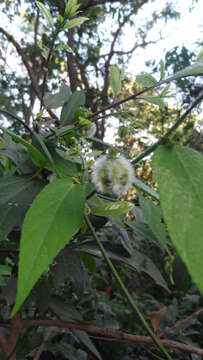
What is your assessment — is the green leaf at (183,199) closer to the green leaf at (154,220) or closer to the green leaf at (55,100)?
the green leaf at (154,220)

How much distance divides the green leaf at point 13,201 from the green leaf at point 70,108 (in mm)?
162

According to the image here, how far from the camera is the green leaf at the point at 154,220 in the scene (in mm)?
412

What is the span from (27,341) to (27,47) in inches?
137

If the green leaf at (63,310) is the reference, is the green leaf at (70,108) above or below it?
above

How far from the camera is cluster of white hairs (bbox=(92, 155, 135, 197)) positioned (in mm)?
350

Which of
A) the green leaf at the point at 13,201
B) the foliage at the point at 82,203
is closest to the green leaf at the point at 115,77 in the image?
the foliage at the point at 82,203

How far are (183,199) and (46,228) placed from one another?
0.13m

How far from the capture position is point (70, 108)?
1.79ft

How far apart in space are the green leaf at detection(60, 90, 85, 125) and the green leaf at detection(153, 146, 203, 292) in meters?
0.30

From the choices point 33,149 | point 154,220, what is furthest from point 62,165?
point 154,220

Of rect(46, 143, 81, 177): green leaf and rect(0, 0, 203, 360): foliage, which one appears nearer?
rect(0, 0, 203, 360): foliage

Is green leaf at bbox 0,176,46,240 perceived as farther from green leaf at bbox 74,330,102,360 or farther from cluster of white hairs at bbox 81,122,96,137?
green leaf at bbox 74,330,102,360

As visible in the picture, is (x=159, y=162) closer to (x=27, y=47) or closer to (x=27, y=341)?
(x=27, y=341)

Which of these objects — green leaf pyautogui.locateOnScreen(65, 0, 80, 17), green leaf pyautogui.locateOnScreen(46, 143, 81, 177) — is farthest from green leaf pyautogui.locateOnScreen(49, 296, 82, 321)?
green leaf pyautogui.locateOnScreen(65, 0, 80, 17)
